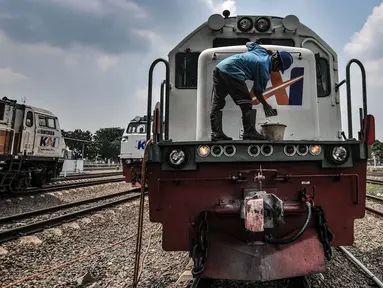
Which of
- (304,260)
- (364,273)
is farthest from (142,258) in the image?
(364,273)

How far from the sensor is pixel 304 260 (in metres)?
2.82

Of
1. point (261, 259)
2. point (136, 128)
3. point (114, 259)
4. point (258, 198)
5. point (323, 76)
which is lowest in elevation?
point (114, 259)

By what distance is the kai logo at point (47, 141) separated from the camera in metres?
13.4

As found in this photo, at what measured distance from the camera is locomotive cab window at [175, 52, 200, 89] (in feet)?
14.8

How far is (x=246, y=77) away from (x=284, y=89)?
0.79 m

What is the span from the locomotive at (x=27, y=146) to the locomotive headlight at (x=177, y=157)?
10260mm

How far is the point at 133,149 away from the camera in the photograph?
14781mm

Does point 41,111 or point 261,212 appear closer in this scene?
point 261,212

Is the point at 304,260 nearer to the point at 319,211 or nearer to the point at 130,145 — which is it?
the point at 319,211

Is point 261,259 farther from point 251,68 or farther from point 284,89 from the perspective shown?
point 284,89

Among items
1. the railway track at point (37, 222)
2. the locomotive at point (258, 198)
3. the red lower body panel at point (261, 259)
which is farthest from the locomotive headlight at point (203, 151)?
the railway track at point (37, 222)

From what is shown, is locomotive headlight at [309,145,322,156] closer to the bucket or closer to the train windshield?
the bucket

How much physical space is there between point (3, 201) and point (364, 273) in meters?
10.1

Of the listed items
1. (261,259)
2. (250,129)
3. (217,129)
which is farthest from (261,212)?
(217,129)
